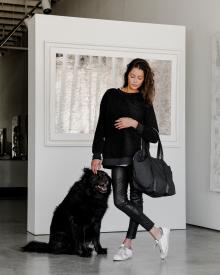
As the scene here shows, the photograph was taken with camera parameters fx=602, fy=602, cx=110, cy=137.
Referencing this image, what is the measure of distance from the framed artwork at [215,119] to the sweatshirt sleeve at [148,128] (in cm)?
220

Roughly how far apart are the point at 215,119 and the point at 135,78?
92.7 inches

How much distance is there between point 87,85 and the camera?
6805 mm

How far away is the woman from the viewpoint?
4.68 metres

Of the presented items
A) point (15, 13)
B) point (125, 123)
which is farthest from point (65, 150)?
point (15, 13)

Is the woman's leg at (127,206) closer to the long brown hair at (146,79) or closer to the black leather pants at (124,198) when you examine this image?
the black leather pants at (124,198)

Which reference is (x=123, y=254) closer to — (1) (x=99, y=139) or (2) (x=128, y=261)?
(2) (x=128, y=261)

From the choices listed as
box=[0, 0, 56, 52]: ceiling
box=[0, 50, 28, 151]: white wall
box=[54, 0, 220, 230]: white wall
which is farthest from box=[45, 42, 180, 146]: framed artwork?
box=[0, 50, 28, 151]: white wall

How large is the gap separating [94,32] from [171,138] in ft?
4.96

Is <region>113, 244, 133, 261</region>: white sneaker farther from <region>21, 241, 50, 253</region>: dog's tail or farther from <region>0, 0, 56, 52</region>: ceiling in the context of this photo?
<region>0, 0, 56, 52</region>: ceiling

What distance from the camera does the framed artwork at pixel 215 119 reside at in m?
6.83

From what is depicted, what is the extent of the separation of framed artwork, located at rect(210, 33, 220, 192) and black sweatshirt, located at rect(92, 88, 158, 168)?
A: 220 cm

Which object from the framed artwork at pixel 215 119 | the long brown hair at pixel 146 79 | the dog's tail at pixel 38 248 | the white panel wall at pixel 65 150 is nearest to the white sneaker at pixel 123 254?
the dog's tail at pixel 38 248

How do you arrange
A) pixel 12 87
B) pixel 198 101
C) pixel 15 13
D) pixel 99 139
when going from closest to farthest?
pixel 99 139 → pixel 198 101 → pixel 15 13 → pixel 12 87

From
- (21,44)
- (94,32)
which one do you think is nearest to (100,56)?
(94,32)
